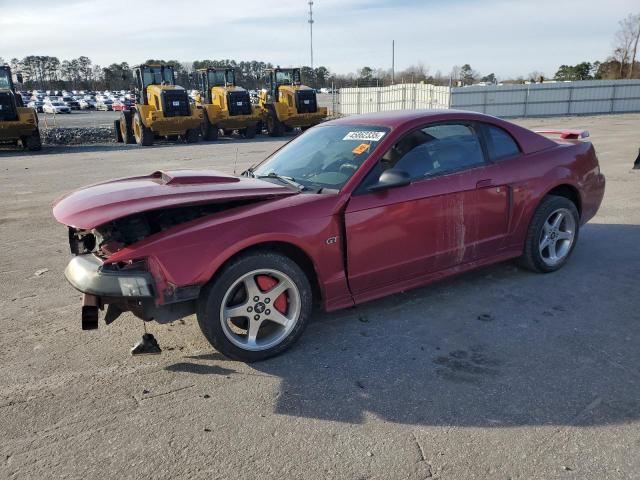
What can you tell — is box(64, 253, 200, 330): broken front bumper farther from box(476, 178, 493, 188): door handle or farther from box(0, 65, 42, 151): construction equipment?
box(0, 65, 42, 151): construction equipment

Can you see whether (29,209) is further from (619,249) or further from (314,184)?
(619,249)

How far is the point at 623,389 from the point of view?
9.91ft

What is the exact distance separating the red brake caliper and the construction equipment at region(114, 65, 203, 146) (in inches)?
711

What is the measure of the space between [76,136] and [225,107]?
684 cm

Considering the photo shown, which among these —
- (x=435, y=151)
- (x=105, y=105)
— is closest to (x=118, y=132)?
(x=435, y=151)

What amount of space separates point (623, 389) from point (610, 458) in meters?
0.68

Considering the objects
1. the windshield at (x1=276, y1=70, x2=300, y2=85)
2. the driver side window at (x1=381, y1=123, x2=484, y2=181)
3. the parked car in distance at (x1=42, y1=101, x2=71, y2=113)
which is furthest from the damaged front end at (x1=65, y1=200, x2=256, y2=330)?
the parked car in distance at (x1=42, y1=101, x2=71, y2=113)

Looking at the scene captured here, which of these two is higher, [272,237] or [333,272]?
[272,237]

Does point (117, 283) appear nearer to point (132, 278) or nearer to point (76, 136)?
point (132, 278)

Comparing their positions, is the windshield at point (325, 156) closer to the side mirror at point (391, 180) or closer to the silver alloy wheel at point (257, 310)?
the side mirror at point (391, 180)

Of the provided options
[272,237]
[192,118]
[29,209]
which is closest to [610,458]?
[272,237]

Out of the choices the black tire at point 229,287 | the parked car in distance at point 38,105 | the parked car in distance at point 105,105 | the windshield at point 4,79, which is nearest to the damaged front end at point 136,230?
the black tire at point 229,287

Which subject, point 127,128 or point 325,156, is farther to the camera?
point 127,128

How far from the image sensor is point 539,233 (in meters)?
4.77
